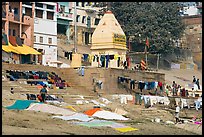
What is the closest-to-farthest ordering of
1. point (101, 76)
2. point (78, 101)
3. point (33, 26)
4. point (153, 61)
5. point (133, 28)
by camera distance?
point (78, 101)
point (101, 76)
point (33, 26)
point (133, 28)
point (153, 61)

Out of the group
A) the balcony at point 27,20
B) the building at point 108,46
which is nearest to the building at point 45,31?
the balcony at point 27,20

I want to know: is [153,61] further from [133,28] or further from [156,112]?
[156,112]

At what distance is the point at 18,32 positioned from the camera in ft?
146

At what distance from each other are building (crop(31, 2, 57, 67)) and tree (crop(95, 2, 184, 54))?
8.20m

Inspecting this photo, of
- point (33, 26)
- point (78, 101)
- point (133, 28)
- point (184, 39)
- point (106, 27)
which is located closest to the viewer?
point (78, 101)

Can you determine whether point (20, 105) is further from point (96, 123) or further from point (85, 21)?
point (85, 21)

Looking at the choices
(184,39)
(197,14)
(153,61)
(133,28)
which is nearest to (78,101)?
(133,28)

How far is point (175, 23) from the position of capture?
5678cm

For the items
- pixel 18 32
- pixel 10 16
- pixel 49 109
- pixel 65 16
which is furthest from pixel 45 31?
pixel 49 109

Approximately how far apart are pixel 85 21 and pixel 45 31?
12000 millimetres

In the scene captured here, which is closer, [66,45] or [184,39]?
[66,45]

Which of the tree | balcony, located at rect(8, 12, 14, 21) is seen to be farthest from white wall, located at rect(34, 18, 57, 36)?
the tree

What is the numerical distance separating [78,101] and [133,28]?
2574 centimetres

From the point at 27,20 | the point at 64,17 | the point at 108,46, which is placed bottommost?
the point at 108,46
